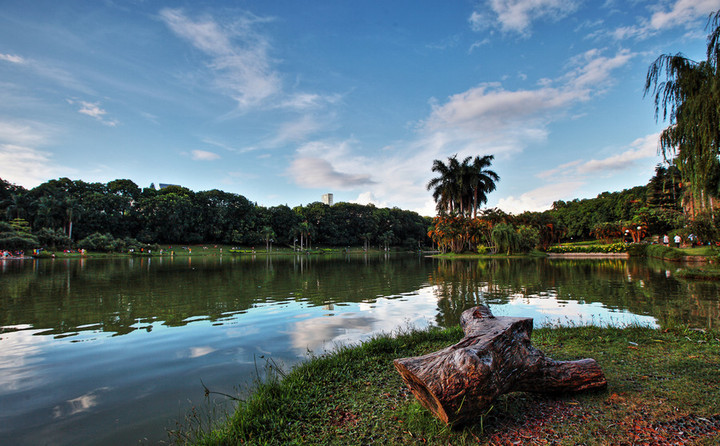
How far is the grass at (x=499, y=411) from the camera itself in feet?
10.3

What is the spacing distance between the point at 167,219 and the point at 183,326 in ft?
268

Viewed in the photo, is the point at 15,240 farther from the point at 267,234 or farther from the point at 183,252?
the point at 267,234

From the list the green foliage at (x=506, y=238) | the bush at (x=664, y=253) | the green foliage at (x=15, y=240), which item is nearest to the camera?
the bush at (x=664, y=253)

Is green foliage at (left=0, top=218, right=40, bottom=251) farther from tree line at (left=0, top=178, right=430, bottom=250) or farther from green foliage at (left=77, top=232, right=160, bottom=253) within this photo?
green foliage at (left=77, top=232, right=160, bottom=253)

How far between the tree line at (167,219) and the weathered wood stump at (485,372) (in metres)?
64.7

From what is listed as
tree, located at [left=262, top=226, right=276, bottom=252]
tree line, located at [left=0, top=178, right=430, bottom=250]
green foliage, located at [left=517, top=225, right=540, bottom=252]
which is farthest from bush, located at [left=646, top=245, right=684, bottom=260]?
tree, located at [left=262, top=226, right=276, bottom=252]

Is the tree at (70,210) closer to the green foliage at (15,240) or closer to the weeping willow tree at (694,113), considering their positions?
the green foliage at (15,240)

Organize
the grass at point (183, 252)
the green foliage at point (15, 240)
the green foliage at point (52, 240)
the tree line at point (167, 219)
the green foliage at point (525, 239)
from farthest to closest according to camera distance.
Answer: the tree line at point (167, 219) < the green foliage at point (52, 240) < the grass at point (183, 252) < the green foliage at point (15, 240) < the green foliage at point (525, 239)

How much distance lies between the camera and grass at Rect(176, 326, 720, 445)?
123 inches

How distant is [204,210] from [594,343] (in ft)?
305

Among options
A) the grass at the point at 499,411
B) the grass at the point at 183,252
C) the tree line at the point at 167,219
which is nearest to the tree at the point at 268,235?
the tree line at the point at 167,219

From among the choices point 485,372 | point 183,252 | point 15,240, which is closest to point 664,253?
point 485,372

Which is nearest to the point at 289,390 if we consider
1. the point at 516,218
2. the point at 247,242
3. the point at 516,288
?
the point at 516,288

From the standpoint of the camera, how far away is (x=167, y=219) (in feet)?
261
